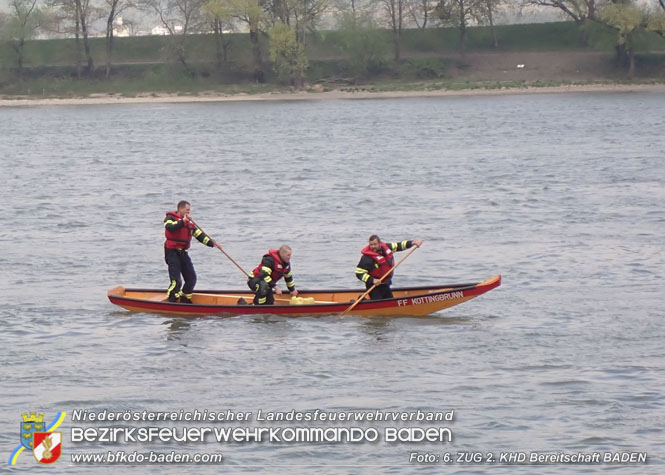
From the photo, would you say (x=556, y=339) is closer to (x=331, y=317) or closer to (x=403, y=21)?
(x=331, y=317)

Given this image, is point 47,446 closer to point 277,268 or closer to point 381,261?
point 277,268

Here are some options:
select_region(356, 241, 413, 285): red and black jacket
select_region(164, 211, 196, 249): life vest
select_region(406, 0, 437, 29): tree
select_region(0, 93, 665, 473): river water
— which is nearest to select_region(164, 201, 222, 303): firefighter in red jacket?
select_region(164, 211, 196, 249): life vest

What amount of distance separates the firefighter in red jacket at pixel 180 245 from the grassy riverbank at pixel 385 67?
61467mm

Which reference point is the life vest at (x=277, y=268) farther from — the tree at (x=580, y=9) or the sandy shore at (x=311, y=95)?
the tree at (x=580, y=9)

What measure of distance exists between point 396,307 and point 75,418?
18.4 feet

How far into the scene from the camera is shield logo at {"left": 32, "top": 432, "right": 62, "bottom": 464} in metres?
12.4

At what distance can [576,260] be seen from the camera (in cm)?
2206

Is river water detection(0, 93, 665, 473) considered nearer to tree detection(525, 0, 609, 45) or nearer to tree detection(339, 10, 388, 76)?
tree detection(339, 10, 388, 76)

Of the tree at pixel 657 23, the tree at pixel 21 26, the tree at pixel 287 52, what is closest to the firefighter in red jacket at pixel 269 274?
the tree at pixel 287 52

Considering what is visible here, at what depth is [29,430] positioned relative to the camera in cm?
1284

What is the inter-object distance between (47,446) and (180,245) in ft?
18.5

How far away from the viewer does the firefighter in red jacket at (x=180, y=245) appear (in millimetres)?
17594

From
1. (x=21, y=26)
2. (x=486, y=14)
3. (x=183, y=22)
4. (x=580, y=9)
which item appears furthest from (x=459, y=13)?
(x=21, y=26)

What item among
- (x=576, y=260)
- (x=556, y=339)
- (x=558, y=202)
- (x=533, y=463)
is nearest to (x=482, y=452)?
(x=533, y=463)
